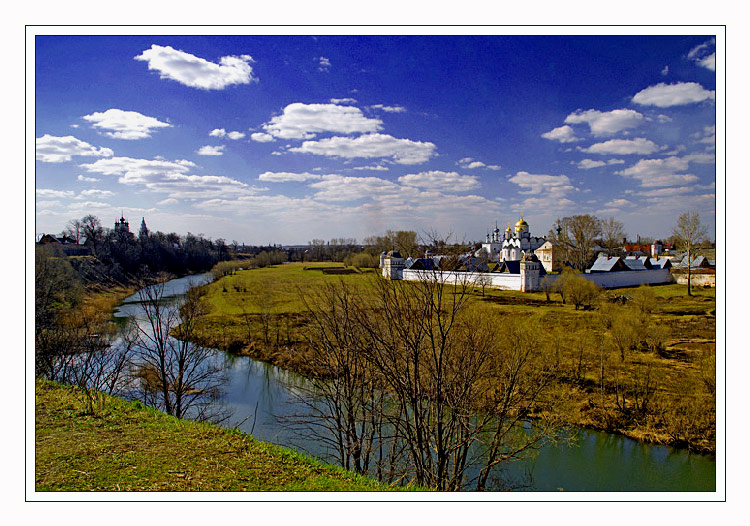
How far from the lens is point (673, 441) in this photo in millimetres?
7797

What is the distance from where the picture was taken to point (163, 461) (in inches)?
146

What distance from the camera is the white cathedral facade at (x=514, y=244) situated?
130ft

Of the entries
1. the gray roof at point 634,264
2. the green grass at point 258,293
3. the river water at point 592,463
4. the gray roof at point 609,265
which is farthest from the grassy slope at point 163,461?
the gray roof at point 634,264

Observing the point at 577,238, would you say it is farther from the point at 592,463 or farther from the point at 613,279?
the point at 592,463

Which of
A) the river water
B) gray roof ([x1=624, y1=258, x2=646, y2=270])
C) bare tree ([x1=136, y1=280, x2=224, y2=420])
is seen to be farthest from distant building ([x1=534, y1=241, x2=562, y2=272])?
bare tree ([x1=136, y1=280, x2=224, y2=420])

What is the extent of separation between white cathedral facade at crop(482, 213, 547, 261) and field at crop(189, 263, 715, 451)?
18435 mm

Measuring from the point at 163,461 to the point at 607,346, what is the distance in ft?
40.6

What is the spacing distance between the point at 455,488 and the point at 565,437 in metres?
4.54

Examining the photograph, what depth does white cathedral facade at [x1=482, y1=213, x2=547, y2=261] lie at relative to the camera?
3956 cm

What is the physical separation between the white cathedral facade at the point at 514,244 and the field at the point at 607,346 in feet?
60.5

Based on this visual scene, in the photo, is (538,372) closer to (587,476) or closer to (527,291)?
(587,476)

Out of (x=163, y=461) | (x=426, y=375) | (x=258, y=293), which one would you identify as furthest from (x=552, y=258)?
(x=163, y=461)

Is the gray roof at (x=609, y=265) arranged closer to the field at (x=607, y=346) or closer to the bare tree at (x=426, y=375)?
the field at (x=607, y=346)

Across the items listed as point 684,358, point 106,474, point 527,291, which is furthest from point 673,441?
point 527,291
